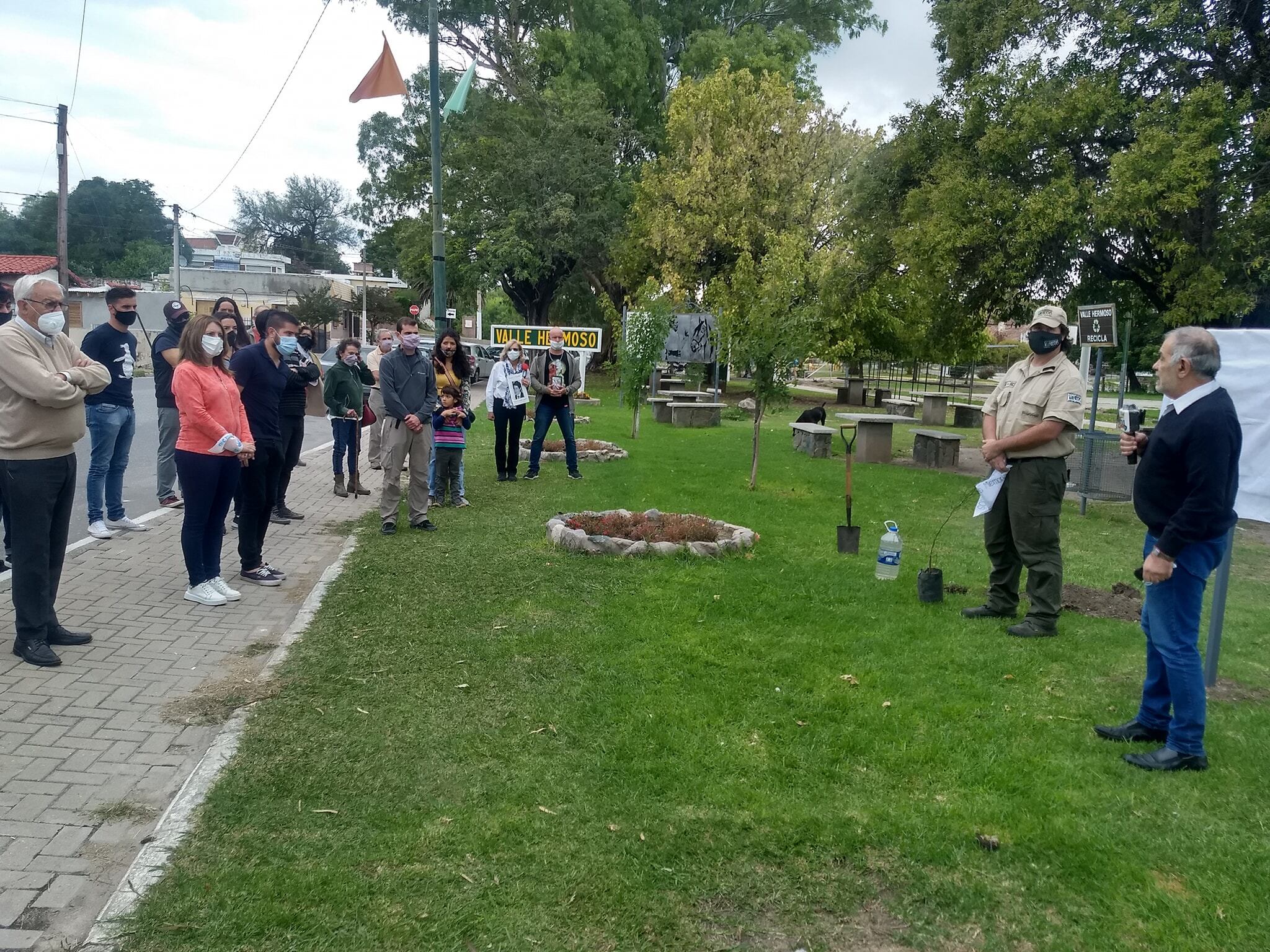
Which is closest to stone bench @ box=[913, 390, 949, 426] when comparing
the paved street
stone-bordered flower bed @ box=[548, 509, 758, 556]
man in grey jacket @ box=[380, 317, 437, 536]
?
the paved street

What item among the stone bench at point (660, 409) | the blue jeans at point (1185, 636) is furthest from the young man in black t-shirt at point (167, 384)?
the stone bench at point (660, 409)

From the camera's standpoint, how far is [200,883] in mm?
3254

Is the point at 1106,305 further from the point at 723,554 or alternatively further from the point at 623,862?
the point at 623,862

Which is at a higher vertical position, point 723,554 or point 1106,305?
point 1106,305

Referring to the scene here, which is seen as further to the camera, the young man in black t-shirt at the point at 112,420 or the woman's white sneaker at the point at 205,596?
the young man in black t-shirt at the point at 112,420

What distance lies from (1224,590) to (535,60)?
36365 mm

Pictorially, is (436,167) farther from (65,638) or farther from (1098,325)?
(65,638)

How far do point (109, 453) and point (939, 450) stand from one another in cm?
1325

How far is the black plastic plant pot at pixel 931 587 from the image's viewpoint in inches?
276

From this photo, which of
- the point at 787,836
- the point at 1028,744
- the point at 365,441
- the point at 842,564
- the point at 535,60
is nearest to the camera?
the point at 787,836

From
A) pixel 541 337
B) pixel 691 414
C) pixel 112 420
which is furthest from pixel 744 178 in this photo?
pixel 112 420

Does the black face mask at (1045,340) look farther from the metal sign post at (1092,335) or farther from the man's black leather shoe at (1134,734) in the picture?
the metal sign post at (1092,335)

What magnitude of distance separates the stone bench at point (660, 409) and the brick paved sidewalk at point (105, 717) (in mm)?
16407

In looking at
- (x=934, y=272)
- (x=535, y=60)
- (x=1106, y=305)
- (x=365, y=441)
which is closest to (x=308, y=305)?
(x=535, y=60)
